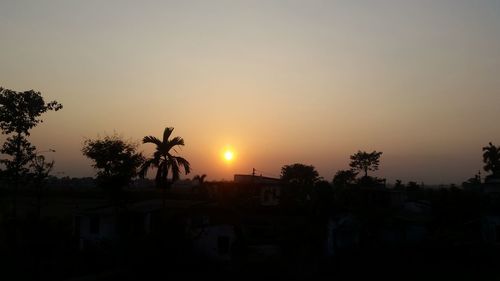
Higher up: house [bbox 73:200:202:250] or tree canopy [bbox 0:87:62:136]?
tree canopy [bbox 0:87:62:136]

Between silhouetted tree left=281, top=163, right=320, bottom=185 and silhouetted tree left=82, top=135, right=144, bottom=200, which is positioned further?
silhouetted tree left=281, top=163, right=320, bottom=185

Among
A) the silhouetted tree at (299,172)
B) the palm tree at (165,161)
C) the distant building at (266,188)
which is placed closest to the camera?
the palm tree at (165,161)

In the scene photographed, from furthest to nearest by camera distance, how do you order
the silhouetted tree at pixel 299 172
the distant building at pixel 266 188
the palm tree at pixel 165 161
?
the silhouetted tree at pixel 299 172 < the distant building at pixel 266 188 < the palm tree at pixel 165 161

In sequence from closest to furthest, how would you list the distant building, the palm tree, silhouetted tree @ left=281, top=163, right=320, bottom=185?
the palm tree, the distant building, silhouetted tree @ left=281, top=163, right=320, bottom=185

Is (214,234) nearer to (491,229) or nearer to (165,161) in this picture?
(165,161)

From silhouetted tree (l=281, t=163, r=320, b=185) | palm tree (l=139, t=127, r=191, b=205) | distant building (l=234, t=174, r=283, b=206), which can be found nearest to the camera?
palm tree (l=139, t=127, r=191, b=205)

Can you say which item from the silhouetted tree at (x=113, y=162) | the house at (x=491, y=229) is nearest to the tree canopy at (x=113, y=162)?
the silhouetted tree at (x=113, y=162)

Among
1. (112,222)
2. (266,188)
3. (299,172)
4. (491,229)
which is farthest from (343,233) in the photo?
(299,172)

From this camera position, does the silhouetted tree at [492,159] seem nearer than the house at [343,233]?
No

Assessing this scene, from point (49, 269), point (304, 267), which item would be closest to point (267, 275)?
point (304, 267)

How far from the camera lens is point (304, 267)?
33969mm

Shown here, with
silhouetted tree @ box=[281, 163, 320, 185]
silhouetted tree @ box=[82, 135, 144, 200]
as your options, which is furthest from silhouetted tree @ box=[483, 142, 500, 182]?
silhouetted tree @ box=[82, 135, 144, 200]

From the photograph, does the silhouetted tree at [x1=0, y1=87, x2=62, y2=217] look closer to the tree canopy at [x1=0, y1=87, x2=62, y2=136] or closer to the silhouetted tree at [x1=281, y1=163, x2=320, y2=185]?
the tree canopy at [x1=0, y1=87, x2=62, y2=136]

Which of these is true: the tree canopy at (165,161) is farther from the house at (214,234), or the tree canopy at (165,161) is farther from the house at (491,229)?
the house at (491,229)
